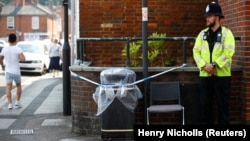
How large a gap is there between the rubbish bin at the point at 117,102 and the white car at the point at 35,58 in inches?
639

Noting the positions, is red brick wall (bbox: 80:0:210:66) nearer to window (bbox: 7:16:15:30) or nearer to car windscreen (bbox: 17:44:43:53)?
car windscreen (bbox: 17:44:43:53)

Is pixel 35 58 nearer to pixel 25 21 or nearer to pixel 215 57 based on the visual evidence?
pixel 215 57

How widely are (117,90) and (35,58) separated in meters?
16.5

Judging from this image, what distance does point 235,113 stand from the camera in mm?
8344

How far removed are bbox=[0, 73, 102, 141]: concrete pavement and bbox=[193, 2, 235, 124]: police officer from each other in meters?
2.04

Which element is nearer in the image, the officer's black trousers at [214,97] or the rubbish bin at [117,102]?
the officer's black trousers at [214,97]

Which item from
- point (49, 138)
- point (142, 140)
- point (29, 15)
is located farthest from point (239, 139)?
point (29, 15)

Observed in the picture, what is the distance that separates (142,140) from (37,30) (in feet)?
277

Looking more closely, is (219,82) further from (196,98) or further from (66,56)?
(66,56)

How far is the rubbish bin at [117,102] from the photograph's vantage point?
307 inches

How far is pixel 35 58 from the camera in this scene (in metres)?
23.8
